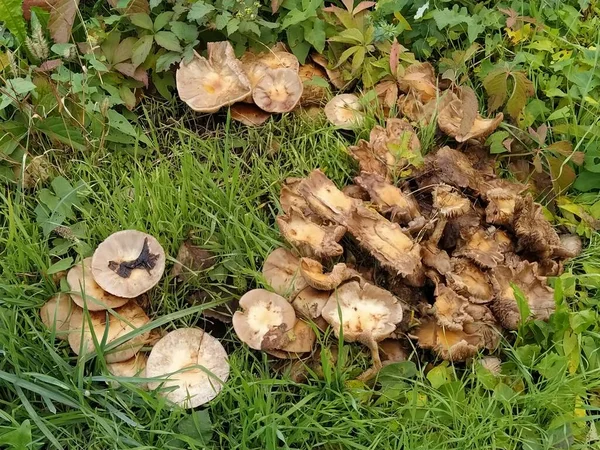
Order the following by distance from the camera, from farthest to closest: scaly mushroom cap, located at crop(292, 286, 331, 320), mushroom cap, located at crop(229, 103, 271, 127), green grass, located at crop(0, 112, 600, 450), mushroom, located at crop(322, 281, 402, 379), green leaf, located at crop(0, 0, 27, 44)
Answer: mushroom cap, located at crop(229, 103, 271, 127) < green leaf, located at crop(0, 0, 27, 44) < scaly mushroom cap, located at crop(292, 286, 331, 320) < mushroom, located at crop(322, 281, 402, 379) < green grass, located at crop(0, 112, 600, 450)

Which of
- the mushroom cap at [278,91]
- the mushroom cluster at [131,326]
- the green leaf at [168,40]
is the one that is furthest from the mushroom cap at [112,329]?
the green leaf at [168,40]

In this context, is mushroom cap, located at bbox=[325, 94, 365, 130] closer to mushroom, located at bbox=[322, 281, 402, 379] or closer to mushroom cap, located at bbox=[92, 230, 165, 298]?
mushroom, located at bbox=[322, 281, 402, 379]

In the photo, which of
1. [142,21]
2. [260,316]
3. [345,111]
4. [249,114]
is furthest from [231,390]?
[142,21]

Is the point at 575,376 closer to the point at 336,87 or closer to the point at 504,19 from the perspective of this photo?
the point at 336,87

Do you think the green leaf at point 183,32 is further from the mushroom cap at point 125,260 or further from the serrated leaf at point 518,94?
the serrated leaf at point 518,94

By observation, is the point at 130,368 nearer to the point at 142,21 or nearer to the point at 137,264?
the point at 137,264

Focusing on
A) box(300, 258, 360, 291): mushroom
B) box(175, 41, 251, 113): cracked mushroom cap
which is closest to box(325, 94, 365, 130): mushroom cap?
box(175, 41, 251, 113): cracked mushroom cap
